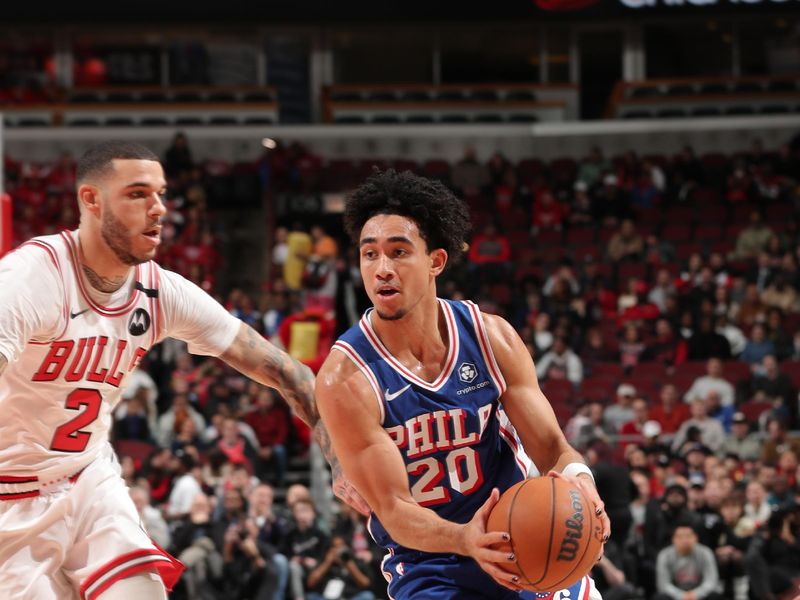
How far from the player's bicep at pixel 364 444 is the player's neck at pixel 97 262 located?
948mm

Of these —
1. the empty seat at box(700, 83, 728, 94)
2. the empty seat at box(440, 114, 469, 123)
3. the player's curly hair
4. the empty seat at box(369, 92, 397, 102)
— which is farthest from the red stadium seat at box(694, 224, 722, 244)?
the player's curly hair

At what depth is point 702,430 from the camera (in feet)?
43.4

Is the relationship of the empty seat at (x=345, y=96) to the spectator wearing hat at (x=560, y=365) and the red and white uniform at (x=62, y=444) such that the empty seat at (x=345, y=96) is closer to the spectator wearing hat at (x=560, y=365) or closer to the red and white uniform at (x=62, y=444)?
the spectator wearing hat at (x=560, y=365)

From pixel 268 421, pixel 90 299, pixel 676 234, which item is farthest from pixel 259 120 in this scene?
pixel 90 299

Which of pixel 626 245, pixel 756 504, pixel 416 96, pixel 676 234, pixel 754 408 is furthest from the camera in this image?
pixel 416 96

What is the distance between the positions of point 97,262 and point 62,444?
70 cm

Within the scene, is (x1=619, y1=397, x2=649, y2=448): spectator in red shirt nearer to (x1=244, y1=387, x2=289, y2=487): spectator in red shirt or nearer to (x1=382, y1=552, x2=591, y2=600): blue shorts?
(x1=244, y1=387, x2=289, y2=487): spectator in red shirt

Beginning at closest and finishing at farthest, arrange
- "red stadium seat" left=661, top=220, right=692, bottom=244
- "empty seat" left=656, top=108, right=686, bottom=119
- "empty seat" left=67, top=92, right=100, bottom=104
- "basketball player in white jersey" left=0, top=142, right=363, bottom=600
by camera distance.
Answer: "basketball player in white jersey" left=0, top=142, right=363, bottom=600 → "red stadium seat" left=661, top=220, right=692, bottom=244 → "empty seat" left=656, top=108, right=686, bottom=119 → "empty seat" left=67, top=92, right=100, bottom=104

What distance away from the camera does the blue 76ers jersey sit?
439 cm

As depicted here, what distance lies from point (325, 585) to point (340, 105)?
45.4 ft

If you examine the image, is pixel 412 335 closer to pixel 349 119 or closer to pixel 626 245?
pixel 626 245

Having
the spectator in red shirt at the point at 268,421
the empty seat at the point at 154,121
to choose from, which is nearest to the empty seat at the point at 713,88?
the empty seat at the point at 154,121

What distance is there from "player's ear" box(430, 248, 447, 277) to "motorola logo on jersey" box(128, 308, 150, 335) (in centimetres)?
116

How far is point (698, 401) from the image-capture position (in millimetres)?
13312
